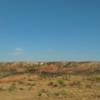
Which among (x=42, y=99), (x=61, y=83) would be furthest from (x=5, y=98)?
(x=61, y=83)

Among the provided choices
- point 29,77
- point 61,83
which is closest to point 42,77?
point 29,77

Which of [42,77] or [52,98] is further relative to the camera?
[42,77]

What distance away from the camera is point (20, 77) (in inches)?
1839

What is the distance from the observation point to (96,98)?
921 inches

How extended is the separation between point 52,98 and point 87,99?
2606mm

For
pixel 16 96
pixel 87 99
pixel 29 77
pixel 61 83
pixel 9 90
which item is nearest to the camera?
pixel 87 99

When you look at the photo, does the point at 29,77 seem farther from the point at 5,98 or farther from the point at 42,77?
the point at 5,98

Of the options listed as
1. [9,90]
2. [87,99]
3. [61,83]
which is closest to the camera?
[87,99]

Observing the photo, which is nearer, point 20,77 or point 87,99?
point 87,99

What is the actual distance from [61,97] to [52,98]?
86 cm

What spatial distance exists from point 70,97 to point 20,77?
77.3 feet

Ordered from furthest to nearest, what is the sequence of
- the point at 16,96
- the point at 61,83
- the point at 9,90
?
1. the point at 61,83
2. the point at 9,90
3. the point at 16,96

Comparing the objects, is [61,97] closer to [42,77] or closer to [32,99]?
[32,99]

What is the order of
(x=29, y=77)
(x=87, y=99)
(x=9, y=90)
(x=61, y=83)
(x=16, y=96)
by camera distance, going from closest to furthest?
(x=87, y=99) < (x=16, y=96) < (x=9, y=90) < (x=61, y=83) < (x=29, y=77)
